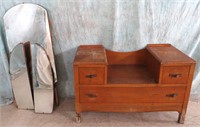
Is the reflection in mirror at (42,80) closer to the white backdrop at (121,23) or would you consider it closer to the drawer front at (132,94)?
A: the white backdrop at (121,23)

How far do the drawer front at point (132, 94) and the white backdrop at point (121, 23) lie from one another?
0.54 m

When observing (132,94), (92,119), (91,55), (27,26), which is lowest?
(92,119)

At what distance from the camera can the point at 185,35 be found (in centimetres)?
199

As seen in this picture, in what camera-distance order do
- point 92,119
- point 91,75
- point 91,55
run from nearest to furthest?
point 91,75
point 91,55
point 92,119

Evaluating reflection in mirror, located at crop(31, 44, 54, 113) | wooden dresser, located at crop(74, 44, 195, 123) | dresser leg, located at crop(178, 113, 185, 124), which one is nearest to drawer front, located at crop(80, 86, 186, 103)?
wooden dresser, located at crop(74, 44, 195, 123)

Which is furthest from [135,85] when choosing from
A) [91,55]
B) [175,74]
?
[91,55]

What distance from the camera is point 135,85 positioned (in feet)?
5.33

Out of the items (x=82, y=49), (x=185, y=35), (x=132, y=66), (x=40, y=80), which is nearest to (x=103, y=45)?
(x=82, y=49)

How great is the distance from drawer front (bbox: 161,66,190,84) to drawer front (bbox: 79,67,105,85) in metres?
0.53

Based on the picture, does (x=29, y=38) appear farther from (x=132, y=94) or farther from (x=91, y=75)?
(x=132, y=94)

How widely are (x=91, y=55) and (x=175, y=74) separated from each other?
29.9 inches

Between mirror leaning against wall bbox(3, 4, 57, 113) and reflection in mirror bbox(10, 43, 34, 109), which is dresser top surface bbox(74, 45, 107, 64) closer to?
mirror leaning against wall bbox(3, 4, 57, 113)

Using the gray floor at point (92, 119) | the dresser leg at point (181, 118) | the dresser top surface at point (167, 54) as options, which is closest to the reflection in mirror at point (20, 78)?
the gray floor at point (92, 119)

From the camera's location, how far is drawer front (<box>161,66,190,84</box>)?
5.16ft
